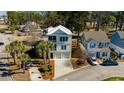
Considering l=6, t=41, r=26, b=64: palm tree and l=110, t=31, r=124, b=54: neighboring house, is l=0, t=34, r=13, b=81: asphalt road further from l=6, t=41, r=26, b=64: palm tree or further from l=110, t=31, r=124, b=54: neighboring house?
l=110, t=31, r=124, b=54: neighboring house

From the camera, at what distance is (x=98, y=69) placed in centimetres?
959

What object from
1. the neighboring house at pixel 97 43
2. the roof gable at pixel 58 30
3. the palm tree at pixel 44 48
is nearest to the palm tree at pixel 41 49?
the palm tree at pixel 44 48

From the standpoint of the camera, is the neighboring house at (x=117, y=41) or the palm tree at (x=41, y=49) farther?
the neighboring house at (x=117, y=41)

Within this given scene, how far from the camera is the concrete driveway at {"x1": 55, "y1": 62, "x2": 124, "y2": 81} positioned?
937 cm

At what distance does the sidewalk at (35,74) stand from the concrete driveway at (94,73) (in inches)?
19.9

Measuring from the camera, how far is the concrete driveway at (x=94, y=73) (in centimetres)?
937

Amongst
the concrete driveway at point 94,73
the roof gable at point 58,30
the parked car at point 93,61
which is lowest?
the concrete driveway at point 94,73

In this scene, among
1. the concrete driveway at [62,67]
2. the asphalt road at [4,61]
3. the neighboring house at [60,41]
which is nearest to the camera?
the asphalt road at [4,61]

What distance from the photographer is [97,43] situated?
9.64 meters

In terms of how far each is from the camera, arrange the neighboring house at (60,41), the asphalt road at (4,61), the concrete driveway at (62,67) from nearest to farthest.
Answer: the asphalt road at (4,61) < the neighboring house at (60,41) < the concrete driveway at (62,67)

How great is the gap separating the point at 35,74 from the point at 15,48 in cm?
95

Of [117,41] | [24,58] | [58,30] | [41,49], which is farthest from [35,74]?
[117,41]

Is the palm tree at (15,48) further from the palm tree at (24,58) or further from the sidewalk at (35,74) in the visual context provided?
the sidewalk at (35,74)

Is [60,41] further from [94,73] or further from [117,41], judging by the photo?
[117,41]
